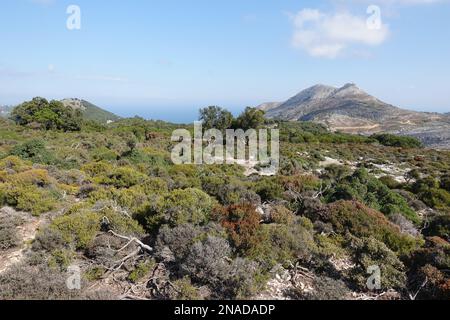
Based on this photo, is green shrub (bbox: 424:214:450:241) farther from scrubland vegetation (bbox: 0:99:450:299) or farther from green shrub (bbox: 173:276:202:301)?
green shrub (bbox: 173:276:202:301)

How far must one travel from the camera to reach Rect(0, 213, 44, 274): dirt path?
19.5 ft

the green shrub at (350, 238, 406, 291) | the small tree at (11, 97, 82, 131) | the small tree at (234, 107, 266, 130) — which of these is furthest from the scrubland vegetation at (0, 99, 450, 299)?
the small tree at (11, 97, 82, 131)

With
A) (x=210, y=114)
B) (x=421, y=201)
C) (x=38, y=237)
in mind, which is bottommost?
(x=421, y=201)

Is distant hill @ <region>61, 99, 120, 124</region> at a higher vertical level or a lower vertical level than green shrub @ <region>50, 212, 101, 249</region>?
higher

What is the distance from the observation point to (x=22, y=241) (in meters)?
6.62

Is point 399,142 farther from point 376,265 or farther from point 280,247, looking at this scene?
point 280,247

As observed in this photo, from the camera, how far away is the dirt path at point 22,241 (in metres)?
5.93

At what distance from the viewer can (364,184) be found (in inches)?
504

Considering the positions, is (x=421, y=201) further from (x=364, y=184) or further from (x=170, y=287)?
(x=170, y=287)

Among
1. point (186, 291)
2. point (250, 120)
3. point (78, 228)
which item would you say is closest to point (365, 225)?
point (186, 291)

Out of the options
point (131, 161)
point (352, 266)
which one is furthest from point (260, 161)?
point (352, 266)

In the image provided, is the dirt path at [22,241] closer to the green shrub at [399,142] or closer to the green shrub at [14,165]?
the green shrub at [14,165]

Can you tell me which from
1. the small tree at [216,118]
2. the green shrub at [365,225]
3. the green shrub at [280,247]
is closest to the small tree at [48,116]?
the small tree at [216,118]
